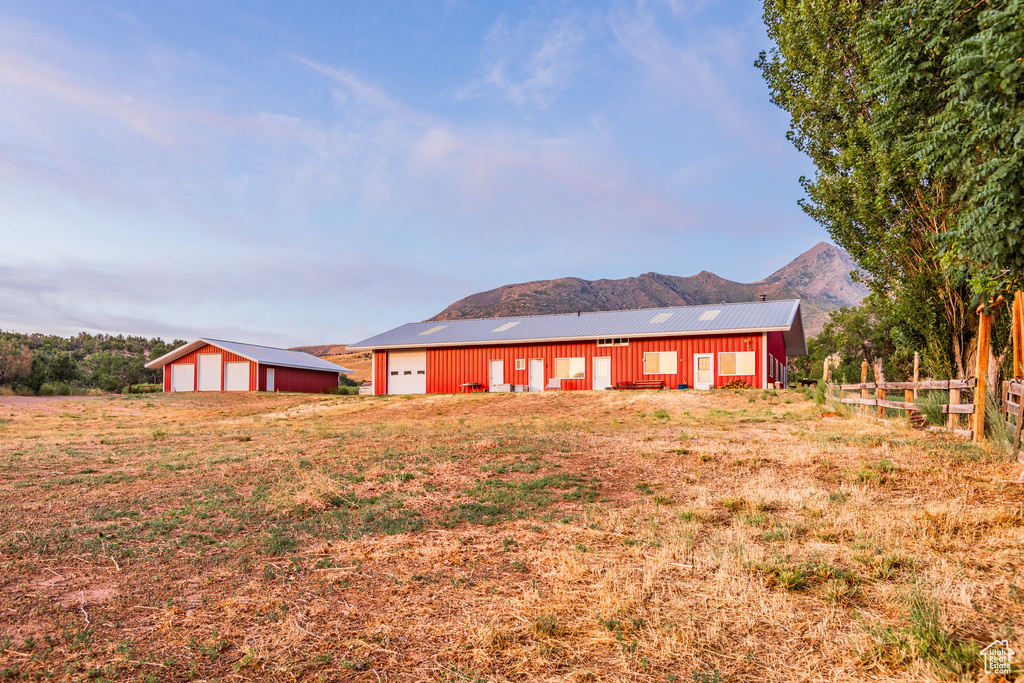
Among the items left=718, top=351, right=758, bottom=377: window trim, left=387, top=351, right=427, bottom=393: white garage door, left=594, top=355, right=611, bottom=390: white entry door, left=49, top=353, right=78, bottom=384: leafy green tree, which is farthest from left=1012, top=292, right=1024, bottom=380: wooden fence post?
left=49, top=353, right=78, bottom=384: leafy green tree

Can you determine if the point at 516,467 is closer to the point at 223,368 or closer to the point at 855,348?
the point at 223,368

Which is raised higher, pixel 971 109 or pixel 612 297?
pixel 612 297

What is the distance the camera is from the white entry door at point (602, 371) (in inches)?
1240

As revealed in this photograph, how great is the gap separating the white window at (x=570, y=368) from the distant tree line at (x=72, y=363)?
27.5 metres

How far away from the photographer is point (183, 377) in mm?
41219

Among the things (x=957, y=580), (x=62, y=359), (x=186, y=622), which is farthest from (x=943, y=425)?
(x=62, y=359)

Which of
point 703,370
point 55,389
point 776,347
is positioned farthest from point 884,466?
point 55,389

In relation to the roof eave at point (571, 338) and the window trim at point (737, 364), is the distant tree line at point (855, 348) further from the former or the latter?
the roof eave at point (571, 338)

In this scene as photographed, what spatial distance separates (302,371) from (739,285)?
178903 mm

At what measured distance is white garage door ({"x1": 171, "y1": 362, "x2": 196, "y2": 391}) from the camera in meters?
40.9

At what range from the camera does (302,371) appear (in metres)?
45.1

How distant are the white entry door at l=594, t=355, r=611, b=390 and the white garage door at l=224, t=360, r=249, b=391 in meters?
Result: 22.6

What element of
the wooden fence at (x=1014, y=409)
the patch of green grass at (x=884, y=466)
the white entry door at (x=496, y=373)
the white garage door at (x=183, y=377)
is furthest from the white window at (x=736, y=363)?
the white garage door at (x=183, y=377)

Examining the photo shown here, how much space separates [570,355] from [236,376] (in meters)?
22.2
